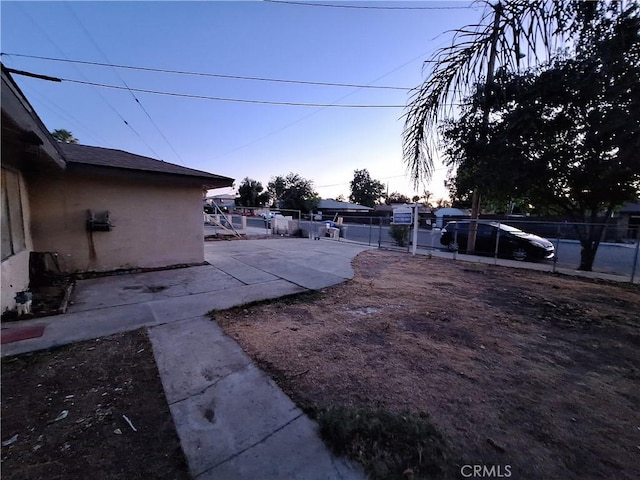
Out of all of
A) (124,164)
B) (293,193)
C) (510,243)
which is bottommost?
(510,243)

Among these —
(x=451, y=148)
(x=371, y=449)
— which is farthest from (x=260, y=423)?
(x=451, y=148)

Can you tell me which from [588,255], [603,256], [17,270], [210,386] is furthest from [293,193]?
[210,386]

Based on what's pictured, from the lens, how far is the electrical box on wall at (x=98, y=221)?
5938mm

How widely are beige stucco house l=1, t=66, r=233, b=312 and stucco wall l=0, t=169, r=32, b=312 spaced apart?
0.05 ft

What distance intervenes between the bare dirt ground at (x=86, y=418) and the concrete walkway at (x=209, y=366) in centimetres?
13

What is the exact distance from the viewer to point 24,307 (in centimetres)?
369

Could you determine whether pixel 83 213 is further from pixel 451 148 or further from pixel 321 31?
pixel 321 31

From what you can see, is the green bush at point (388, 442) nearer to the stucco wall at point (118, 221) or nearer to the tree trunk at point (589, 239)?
the stucco wall at point (118, 221)

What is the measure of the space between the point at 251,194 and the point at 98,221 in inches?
1988

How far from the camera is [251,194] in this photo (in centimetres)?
5484

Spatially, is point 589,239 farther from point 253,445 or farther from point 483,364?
point 253,445

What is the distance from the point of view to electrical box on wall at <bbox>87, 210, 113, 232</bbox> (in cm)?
594

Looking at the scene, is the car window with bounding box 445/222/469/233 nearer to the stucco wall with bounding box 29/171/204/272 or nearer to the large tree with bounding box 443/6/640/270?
the large tree with bounding box 443/6/640/270

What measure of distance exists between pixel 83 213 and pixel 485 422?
7.79 m
